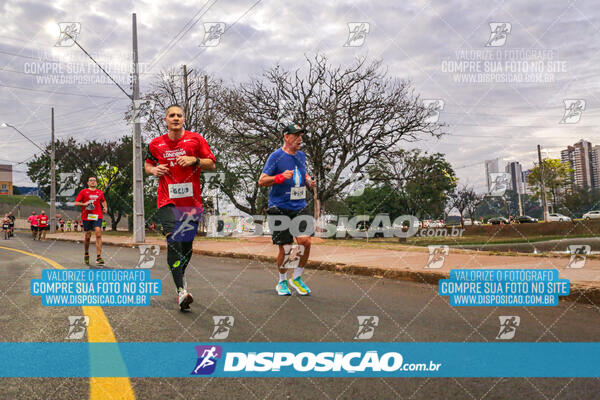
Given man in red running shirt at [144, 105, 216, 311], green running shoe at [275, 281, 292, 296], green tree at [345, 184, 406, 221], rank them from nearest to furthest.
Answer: man in red running shirt at [144, 105, 216, 311] → green running shoe at [275, 281, 292, 296] → green tree at [345, 184, 406, 221]

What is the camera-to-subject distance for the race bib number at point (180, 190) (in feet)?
16.1

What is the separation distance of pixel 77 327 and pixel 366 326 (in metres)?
2.36

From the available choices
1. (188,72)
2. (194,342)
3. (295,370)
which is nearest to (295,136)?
(194,342)

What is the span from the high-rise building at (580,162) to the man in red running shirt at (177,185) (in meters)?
60.7

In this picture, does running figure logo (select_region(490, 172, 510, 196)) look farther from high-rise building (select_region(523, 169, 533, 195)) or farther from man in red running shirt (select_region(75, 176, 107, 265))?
high-rise building (select_region(523, 169, 533, 195))

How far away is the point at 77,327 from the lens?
3.83 metres

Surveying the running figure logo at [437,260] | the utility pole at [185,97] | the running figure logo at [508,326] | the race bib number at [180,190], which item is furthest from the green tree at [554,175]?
the race bib number at [180,190]

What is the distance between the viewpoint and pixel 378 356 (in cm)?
301

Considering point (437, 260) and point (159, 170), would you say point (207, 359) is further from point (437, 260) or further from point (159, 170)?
point (437, 260)

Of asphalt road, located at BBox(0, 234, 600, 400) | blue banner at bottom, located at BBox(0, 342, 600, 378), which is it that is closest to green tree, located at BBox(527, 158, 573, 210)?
asphalt road, located at BBox(0, 234, 600, 400)

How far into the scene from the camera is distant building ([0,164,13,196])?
9826cm

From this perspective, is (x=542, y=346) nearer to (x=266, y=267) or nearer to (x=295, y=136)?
(x=295, y=136)

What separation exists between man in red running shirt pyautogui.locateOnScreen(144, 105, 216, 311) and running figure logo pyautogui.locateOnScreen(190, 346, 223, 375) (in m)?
1.74

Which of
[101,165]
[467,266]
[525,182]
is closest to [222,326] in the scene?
[467,266]
